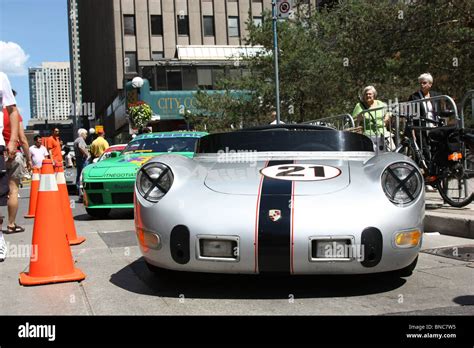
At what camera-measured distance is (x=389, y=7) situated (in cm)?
1424

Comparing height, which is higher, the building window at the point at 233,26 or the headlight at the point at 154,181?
the building window at the point at 233,26

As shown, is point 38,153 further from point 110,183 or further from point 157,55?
point 157,55

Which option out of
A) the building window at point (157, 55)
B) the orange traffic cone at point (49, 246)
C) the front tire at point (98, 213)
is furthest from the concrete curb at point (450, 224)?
the building window at point (157, 55)

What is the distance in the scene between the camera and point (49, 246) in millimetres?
4176

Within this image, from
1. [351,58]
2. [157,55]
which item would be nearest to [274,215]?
[351,58]

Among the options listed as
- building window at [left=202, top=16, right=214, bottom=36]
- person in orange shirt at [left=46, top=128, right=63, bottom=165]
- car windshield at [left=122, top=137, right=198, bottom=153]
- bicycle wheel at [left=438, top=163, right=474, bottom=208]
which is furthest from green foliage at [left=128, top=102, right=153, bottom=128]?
bicycle wheel at [left=438, top=163, right=474, bottom=208]

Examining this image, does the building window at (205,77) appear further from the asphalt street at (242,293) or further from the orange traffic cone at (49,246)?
the orange traffic cone at (49,246)

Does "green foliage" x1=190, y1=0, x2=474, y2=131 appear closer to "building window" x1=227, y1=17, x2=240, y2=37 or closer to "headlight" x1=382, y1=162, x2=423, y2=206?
"headlight" x1=382, y1=162, x2=423, y2=206

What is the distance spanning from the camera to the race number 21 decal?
3820 mm

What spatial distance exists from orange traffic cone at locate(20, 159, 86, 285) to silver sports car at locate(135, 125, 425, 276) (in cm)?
78

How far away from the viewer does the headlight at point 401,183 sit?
363 centimetres

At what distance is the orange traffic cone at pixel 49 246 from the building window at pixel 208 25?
44952 millimetres

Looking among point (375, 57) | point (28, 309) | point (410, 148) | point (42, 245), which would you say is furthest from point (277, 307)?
point (375, 57)

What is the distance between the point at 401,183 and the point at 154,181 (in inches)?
68.8
